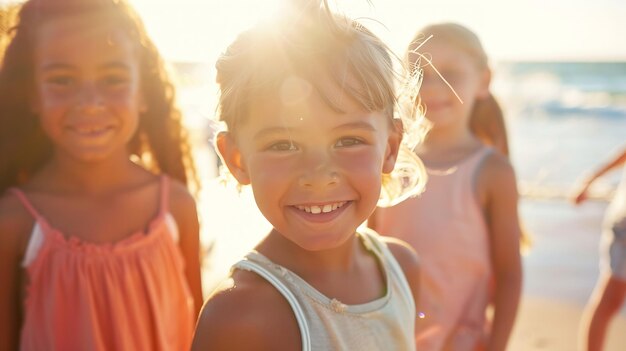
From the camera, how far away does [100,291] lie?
2.55m

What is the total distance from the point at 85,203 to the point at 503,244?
64.1 inches

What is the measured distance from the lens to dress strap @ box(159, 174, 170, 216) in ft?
9.02

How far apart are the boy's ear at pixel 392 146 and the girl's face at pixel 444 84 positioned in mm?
1117

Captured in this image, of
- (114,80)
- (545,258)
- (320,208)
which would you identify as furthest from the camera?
(545,258)

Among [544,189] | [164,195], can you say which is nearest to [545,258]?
[544,189]

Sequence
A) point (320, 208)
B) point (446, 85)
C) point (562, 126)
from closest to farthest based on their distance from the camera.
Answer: point (320, 208), point (446, 85), point (562, 126)

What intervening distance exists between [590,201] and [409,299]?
6566 millimetres

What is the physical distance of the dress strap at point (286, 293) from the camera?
1727 millimetres

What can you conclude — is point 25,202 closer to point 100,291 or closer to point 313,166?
point 100,291

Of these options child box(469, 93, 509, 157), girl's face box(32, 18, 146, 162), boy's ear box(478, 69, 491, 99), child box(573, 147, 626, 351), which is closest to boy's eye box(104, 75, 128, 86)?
girl's face box(32, 18, 146, 162)

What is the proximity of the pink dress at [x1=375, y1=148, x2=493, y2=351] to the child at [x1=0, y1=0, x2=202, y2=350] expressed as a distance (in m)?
0.91

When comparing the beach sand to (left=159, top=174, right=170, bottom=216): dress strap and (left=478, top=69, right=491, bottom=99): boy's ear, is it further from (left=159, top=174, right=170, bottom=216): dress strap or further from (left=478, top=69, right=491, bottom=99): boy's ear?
(left=478, top=69, right=491, bottom=99): boy's ear

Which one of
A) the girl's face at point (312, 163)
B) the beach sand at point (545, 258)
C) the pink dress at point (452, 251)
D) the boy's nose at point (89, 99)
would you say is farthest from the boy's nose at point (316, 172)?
the beach sand at point (545, 258)

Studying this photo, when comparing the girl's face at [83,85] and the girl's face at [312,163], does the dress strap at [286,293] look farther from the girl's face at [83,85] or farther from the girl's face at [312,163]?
the girl's face at [83,85]
